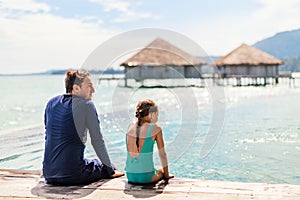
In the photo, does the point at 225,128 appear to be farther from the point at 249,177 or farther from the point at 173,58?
the point at 173,58

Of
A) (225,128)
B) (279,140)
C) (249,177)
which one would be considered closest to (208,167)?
(249,177)

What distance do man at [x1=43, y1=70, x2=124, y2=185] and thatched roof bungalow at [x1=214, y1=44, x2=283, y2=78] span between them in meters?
28.8

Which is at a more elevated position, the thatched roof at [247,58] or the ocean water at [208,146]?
the thatched roof at [247,58]

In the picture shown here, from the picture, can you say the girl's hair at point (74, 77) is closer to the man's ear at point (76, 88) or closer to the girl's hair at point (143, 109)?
the man's ear at point (76, 88)

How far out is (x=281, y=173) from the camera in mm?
5500

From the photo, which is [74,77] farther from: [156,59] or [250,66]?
[250,66]

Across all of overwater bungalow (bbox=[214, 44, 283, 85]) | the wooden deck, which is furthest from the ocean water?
overwater bungalow (bbox=[214, 44, 283, 85])

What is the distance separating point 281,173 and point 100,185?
135 inches

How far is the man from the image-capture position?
9.17ft

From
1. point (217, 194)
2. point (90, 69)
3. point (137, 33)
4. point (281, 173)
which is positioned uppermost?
point (137, 33)

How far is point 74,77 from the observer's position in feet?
9.36

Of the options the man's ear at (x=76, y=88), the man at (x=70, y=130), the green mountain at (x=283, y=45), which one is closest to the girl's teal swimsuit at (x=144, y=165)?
the man at (x=70, y=130)

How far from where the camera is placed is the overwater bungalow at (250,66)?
30688mm

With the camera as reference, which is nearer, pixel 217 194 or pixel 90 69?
pixel 217 194
